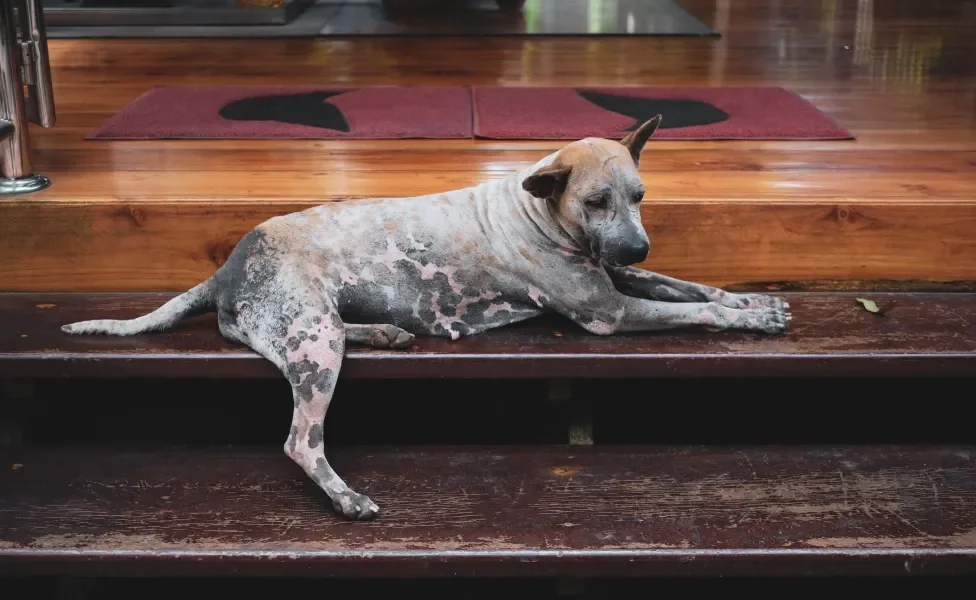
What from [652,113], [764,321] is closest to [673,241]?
[764,321]

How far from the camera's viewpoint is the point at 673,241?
→ 7.76 ft

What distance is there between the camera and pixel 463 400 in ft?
7.98

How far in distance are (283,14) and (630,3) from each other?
6.10ft

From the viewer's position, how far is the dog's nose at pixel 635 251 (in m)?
1.88

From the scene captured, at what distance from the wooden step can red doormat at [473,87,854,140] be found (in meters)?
1.17

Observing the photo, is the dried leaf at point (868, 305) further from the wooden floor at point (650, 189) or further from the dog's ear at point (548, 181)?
the dog's ear at point (548, 181)

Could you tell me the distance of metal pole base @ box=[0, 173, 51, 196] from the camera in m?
2.38

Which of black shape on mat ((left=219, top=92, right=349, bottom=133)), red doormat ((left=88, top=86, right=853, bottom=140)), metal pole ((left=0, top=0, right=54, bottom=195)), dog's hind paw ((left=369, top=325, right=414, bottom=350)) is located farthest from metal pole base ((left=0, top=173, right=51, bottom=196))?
dog's hind paw ((left=369, top=325, right=414, bottom=350))

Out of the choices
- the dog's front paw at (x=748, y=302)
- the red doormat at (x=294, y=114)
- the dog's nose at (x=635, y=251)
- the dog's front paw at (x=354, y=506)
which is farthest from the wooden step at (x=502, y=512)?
the red doormat at (x=294, y=114)

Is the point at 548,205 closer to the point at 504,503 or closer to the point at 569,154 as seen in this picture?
the point at 569,154

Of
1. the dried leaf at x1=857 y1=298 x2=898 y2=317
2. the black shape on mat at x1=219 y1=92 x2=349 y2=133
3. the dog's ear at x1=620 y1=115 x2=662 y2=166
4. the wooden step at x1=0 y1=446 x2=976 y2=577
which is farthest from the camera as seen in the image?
the black shape on mat at x1=219 y1=92 x2=349 y2=133

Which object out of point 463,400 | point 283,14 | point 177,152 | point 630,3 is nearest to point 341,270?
point 463,400

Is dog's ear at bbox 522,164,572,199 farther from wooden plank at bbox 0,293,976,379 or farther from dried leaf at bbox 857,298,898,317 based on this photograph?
dried leaf at bbox 857,298,898,317

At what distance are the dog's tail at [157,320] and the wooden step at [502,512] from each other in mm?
238
